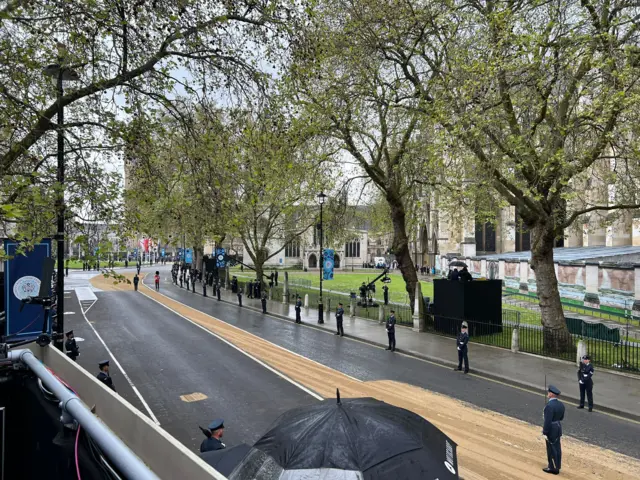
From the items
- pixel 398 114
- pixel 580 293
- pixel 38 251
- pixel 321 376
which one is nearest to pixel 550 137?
pixel 398 114

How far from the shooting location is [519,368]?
14680 mm

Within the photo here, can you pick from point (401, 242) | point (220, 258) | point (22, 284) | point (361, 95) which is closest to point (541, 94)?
point (361, 95)

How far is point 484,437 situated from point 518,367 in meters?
6.53

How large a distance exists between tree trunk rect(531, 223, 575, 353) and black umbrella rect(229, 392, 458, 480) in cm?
1310

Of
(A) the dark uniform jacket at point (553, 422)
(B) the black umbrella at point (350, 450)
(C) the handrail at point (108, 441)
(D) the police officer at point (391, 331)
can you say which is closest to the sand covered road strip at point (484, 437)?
(A) the dark uniform jacket at point (553, 422)

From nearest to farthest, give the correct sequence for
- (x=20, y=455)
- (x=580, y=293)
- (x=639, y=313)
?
1. (x=20, y=455)
2. (x=639, y=313)
3. (x=580, y=293)

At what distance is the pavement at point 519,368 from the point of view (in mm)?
11734

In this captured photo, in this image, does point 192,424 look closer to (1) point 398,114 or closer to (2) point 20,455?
(2) point 20,455

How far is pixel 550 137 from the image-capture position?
14352mm

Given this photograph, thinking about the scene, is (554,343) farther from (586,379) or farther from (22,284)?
(22,284)

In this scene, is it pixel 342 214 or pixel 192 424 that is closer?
pixel 192 424

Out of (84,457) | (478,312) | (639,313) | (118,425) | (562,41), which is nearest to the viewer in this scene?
(84,457)

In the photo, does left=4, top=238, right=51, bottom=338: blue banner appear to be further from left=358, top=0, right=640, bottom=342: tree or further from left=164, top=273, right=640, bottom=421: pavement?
left=164, top=273, right=640, bottom=421: pavement

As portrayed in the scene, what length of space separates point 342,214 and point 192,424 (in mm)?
15066
